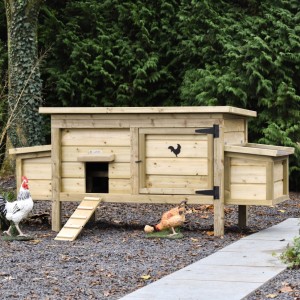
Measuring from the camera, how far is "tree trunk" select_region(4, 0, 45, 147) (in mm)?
14945

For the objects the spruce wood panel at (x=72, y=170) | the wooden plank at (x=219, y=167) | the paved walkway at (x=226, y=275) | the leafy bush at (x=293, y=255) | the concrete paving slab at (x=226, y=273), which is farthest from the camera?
the spruce wood panel at (x=72, y=170)

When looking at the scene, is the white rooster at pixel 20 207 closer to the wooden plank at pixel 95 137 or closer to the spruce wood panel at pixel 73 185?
the spruce wood panel at pixel 73 185

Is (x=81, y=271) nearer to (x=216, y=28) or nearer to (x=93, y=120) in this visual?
(x=93, y=120)

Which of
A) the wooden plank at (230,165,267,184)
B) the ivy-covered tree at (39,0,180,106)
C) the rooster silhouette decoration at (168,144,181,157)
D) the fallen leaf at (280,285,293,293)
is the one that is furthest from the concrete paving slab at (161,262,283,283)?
the ivy-covered tree at (39,0,180,106)

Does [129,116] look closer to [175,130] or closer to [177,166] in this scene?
[175,130]

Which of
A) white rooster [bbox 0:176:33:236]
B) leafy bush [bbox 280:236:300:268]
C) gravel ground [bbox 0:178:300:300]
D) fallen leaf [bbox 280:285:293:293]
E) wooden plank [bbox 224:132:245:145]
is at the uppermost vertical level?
wooden plank [bbox 224:132:245:145]

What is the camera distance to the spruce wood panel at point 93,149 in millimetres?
10344

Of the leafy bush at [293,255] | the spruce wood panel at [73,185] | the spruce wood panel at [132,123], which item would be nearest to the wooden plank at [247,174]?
the spruce wood panel at [132,123]

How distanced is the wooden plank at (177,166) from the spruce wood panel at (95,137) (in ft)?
1.42

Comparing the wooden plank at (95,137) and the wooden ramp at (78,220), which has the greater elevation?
the wooden plank at (95,137)

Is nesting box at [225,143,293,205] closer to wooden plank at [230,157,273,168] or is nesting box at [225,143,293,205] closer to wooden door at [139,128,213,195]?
wooden plank at [230,157,273,168]

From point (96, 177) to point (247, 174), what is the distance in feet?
8.17

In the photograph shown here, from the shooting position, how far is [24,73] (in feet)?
49.6

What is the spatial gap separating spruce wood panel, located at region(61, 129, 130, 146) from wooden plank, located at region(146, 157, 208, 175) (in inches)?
17.1
